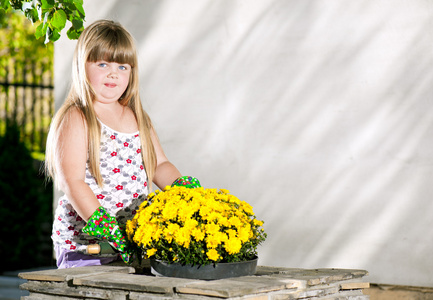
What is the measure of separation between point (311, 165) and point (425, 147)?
740 millimetres

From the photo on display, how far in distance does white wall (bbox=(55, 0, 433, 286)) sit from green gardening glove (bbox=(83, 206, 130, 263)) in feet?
6.43

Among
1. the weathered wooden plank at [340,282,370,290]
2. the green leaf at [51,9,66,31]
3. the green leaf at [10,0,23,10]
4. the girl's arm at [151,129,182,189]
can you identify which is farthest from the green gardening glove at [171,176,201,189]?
the green leaf at [10,0,23,10]

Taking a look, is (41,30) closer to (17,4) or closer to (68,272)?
(17,4)

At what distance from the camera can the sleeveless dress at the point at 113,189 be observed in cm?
285

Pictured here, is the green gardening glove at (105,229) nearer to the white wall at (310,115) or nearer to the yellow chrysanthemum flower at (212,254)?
the yellow chrysanthemum flower at (212,254)

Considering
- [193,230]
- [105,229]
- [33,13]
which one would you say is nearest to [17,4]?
[33,13]

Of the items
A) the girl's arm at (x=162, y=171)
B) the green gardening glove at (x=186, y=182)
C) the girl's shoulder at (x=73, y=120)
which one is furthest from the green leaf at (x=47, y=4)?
the green gardening glove at (x=186, y=182)

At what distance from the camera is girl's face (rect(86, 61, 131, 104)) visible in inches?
112

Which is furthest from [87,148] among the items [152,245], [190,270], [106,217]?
[190,270]

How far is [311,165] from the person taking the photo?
4301 mm

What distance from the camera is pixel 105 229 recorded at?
2.58 meters

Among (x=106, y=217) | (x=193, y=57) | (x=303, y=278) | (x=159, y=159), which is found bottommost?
(x=303, y=278)

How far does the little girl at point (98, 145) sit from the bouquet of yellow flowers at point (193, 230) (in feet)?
0.81

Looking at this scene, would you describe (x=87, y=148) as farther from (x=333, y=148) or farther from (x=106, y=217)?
(x=333, y=148)
